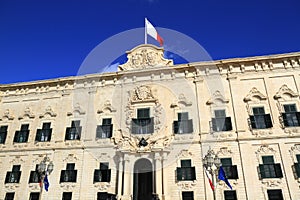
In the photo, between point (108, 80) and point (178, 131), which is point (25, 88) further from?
point (178, 131)

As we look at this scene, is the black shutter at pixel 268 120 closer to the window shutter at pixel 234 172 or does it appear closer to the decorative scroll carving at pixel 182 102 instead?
→ the window shutter at pixel 234 172

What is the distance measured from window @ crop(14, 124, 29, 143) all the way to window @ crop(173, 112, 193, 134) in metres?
12.5

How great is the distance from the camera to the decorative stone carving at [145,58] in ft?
65.8

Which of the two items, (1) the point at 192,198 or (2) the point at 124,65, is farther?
(2) the point at 124,65

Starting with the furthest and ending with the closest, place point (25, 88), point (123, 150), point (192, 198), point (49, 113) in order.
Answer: point (25, 88), point (49, 113), point (123, 150), point (192, 198)

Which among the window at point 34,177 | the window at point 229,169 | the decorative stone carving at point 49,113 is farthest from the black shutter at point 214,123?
the window at point 34,177

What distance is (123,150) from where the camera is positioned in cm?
1664

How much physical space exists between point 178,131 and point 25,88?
586 inches

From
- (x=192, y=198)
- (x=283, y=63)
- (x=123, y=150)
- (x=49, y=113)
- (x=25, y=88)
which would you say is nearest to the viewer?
(x=192, y=198)

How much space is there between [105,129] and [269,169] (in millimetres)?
11985

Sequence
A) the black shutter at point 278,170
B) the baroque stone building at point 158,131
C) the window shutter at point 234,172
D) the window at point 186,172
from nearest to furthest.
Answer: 1. the black shutter at point 278,170
2. the window shutter at point 234,172
3. the baroque stone building at point 158,131
4. the window at point 186,172

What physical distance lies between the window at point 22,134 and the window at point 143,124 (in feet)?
30.4

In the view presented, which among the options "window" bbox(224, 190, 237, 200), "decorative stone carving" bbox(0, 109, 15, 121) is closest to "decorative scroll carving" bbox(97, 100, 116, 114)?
"decorative stone carving" bbox(0, 109, 15, 121)

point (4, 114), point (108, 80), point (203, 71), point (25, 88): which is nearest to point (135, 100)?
point (108, 80)
